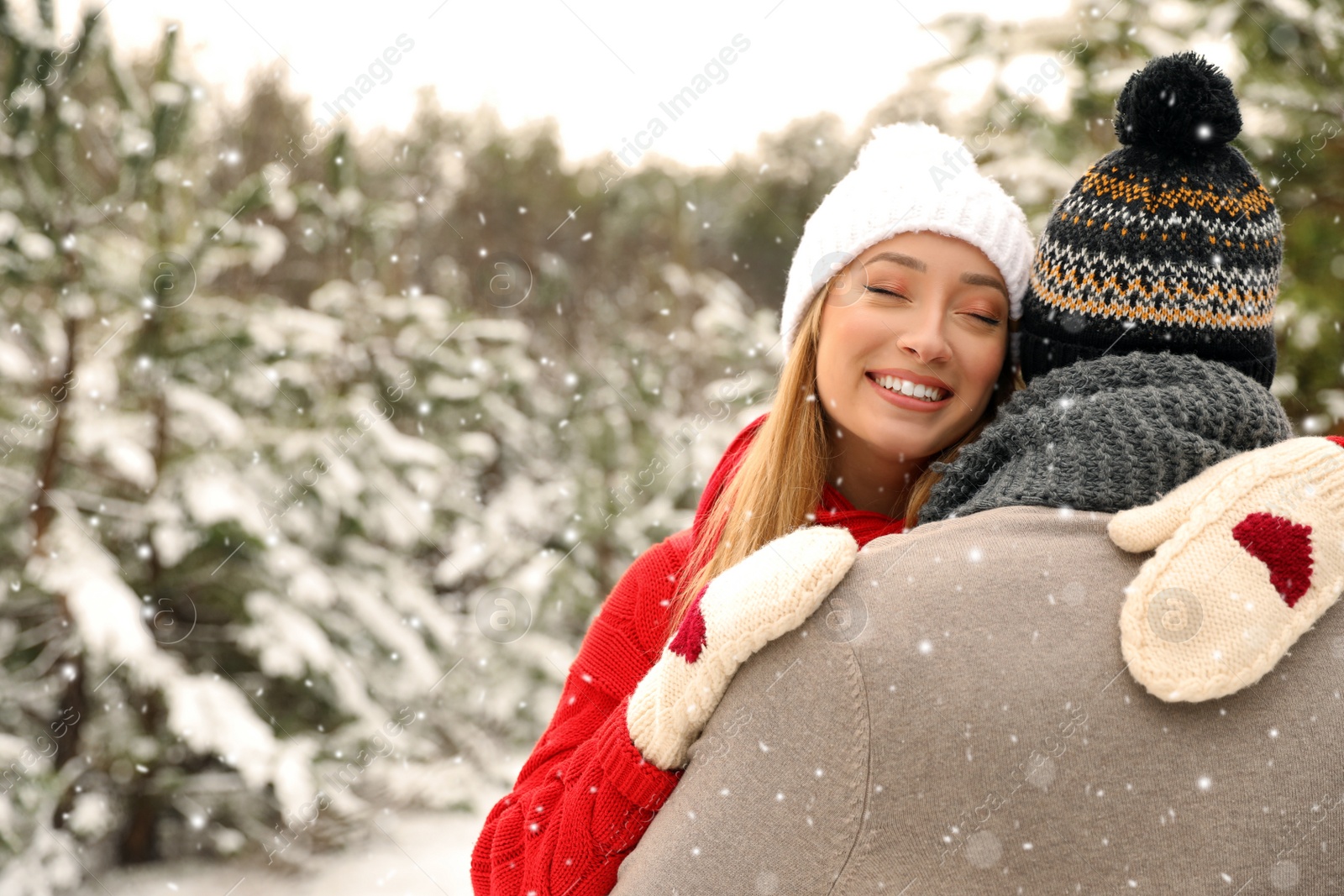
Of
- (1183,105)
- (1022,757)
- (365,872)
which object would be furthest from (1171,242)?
(365,872)

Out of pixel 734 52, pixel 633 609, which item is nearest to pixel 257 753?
pixel 633 609

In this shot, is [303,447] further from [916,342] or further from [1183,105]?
[1183,105]

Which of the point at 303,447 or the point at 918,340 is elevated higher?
the point at 918,340

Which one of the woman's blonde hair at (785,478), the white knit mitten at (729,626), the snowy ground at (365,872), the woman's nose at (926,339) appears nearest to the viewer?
the white knit mitten at (729,626)

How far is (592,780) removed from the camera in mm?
1327

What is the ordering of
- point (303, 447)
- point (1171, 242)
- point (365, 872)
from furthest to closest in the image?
point (365, 872) < point (303, 447) < point (1171, 242)

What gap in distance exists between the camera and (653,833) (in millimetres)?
1156

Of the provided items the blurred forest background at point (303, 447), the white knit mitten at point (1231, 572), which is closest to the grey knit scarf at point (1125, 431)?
the white knit mitten at point (1231, 572)

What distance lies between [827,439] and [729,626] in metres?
0.78

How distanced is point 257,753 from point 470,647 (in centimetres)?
109

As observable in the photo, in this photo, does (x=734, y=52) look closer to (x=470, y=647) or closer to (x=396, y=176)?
(x=470, y=647)

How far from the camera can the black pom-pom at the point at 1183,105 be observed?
129cm

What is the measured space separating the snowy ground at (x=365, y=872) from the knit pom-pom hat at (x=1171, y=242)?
322 centimetres

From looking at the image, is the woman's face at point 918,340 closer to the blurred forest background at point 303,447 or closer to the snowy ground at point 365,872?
the blurred forest background at point 303,447
